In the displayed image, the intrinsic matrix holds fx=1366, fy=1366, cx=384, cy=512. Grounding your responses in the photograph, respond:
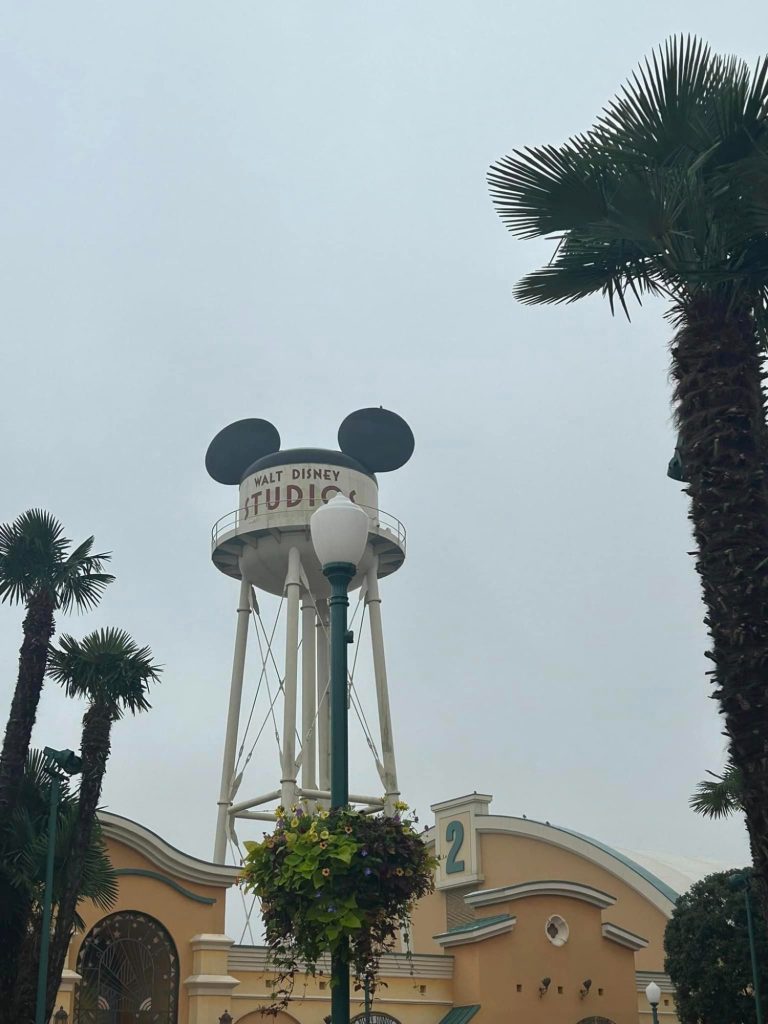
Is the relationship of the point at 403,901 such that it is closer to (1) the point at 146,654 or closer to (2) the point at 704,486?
(2) the point at 704,486

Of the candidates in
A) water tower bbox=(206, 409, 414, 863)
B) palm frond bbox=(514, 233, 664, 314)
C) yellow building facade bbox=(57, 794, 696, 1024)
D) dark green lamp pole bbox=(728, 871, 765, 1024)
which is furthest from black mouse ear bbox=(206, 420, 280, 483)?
palm frond bbox=(514, 233, 664, 314)

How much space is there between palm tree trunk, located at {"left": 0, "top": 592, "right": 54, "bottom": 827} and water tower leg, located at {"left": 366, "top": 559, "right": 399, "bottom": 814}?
625 inches

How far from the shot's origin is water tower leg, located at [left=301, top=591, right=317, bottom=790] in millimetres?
39562

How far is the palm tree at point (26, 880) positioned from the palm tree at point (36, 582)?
1224mm

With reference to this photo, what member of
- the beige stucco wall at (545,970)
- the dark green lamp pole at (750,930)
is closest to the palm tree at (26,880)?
the beige stucco wall at (545,970)

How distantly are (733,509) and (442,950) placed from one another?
26102 mm

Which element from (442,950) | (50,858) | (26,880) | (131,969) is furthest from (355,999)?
(50,858)

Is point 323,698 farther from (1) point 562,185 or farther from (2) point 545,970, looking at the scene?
(1) point 562,185

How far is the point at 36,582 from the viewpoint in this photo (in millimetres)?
25188

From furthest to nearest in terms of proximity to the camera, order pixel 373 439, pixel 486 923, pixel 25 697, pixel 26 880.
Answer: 1. pixel 373 439
2. pixel 486 923
3. pixel 25 697
4. pixel 26 880

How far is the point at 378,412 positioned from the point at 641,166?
28.8m

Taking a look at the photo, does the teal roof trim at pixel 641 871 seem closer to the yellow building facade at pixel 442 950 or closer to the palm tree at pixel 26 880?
the yellow building facade at pixel 442 950

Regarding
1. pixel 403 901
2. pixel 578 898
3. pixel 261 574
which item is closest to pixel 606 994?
pixel 578 898

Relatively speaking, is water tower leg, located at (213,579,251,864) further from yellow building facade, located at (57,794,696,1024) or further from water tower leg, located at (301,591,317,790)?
yellow building facade, located at (57,794,696,1024)
